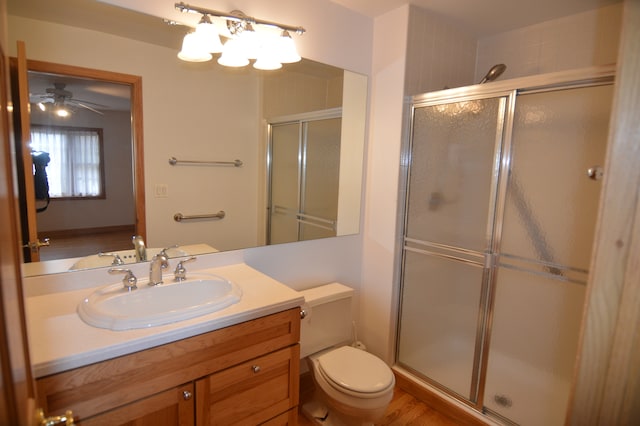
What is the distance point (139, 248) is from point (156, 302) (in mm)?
274

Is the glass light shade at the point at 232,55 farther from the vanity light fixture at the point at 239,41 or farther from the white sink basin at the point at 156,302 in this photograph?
the white sink basin at the point at 156,302

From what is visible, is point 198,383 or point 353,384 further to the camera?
point 353,384

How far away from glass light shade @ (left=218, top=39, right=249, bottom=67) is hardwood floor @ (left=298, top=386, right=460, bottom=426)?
1.99 metres

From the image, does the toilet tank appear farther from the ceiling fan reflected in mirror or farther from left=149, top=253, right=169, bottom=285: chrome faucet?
the ceiling fan reflected in mirror

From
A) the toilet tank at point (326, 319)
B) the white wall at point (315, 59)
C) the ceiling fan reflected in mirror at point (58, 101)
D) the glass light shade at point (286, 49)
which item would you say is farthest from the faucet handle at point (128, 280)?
the glass light shade at point (286, 49)

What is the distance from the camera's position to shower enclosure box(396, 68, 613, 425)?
1.65 meters

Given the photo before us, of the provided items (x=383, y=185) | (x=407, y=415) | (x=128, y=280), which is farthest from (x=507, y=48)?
(x=128, y=280)

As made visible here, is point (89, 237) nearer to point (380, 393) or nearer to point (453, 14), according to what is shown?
point (380, 393)

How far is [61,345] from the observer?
1014mm

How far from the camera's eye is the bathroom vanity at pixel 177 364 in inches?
39.0

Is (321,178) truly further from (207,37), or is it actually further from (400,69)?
(207,37)

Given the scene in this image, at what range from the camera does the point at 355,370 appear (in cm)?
179

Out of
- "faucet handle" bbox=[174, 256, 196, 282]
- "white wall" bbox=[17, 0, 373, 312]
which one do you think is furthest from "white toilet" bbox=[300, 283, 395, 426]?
"faucet handle" bbox=[174, 256, 196, 282]

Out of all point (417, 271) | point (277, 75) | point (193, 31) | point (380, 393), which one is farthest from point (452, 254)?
point (193, 31)
